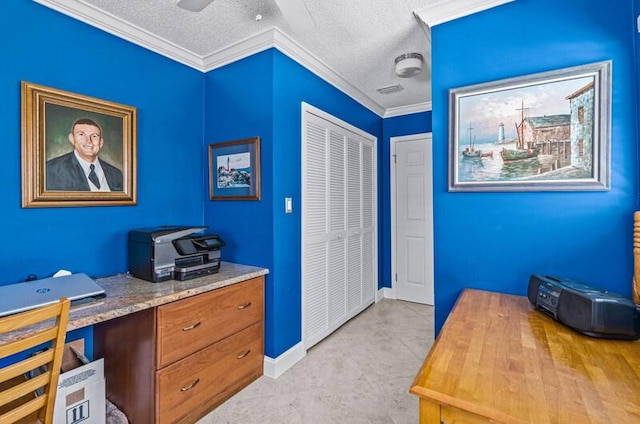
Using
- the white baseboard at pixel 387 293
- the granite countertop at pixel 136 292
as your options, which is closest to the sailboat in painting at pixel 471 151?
the granite countertop at pixel 136 292

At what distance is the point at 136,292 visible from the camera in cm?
167

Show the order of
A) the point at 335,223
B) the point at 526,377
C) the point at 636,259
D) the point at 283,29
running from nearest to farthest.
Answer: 1. the point at 526,377
2. the point at 636,259
3. the point at 283,29
4. the point at 335,223

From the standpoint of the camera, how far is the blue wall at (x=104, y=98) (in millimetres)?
1651

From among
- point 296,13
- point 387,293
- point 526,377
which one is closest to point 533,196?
point 526,377

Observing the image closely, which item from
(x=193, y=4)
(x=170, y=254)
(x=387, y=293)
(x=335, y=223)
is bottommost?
(x=387, y=293)

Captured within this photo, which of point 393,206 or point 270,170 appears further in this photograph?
point 393,206

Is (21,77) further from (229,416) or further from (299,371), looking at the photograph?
(299,371)

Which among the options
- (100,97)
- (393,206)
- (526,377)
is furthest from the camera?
(393,206)

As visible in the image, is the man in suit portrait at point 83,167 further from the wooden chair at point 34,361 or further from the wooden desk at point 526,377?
the wooden desk at point 526,377

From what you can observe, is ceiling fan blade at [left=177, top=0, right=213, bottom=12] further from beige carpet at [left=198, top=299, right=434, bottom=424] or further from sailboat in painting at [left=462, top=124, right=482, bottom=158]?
beige carpet at [left=198, top=299, right=434, bottom=424]

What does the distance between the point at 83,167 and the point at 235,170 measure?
99cm

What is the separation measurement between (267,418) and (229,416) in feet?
0.78

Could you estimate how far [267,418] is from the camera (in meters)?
1.77

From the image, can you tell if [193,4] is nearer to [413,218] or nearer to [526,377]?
[526,377]
